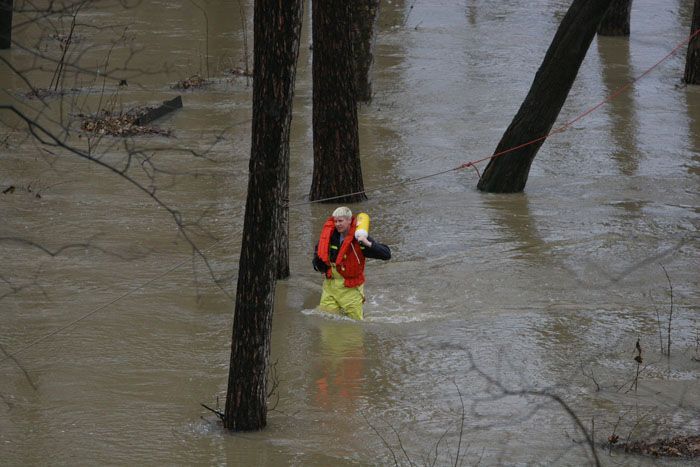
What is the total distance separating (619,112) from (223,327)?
12.0m

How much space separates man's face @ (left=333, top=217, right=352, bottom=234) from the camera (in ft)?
33.3

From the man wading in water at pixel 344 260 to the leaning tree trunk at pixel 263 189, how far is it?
2.74m

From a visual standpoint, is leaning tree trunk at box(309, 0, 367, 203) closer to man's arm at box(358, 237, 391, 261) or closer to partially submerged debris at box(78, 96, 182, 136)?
partially submerged debris at box(78, 96, 182, 136)

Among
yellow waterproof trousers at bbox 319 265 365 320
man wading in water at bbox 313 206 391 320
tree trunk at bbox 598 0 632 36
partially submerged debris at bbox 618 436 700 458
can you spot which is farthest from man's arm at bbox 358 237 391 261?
tree trunk at bbox 598 0 632 36

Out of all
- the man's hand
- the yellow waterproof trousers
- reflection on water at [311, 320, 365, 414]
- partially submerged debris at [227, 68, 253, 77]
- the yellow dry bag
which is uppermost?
the yellow dry bag

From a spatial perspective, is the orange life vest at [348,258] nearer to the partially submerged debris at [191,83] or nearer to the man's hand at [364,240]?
the man's hand at [364,240]

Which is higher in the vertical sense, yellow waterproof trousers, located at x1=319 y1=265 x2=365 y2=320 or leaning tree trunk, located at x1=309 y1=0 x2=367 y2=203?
leaning tree trunk, located at x1=309 y1=0 x2=367 y2=203

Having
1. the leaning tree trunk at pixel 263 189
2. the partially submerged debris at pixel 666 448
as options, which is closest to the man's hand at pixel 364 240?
the leaning tree trunk at pixel 263 189

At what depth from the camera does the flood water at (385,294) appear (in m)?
7.86

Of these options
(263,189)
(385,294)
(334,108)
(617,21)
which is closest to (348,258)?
(385,294)

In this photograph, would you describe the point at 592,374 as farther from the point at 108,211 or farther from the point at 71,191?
the point at 71,191

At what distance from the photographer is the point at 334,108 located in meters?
14.6

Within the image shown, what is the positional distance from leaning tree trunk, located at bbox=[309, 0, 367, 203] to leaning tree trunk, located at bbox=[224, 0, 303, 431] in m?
7.17

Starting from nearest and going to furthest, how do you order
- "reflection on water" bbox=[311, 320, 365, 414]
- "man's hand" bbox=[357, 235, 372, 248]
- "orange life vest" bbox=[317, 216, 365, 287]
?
1. "reflection on water" bbox=[311, 320, 365, 414]
2. "man's hand" bbox=[357, 235, 372, 248]
3. "orange life vest" bbox=[317, 216, 365, 287]
